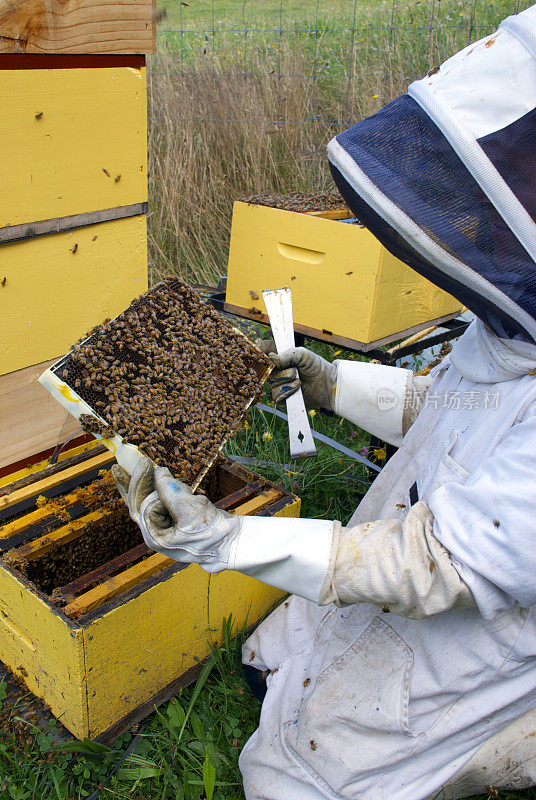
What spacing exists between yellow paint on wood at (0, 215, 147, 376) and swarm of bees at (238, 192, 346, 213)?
1060 millimetres

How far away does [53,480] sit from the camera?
8.17 ft

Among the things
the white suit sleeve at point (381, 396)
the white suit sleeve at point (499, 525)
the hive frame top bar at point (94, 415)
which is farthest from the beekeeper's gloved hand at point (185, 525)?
the white suit sleeve at point (381, 396)

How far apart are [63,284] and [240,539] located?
127cm

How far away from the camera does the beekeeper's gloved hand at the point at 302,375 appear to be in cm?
249

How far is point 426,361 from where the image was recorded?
4258 mm

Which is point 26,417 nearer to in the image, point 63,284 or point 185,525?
point 63,284

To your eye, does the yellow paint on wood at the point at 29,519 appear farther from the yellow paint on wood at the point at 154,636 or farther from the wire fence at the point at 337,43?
the wire fence at the point at 337,43

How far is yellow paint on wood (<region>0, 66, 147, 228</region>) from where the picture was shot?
213cm

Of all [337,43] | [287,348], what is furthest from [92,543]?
[337,43]

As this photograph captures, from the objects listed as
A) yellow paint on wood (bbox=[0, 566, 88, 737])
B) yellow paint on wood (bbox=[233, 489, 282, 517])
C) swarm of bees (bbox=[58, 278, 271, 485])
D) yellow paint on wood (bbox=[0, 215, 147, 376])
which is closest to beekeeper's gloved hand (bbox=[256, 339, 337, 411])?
swarm of bees (bbox=[58, 278, 271, 485])

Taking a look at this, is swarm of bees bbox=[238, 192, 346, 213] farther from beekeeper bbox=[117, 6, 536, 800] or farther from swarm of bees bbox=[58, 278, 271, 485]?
beekeeper bbox=[117, 6, 536, 800]

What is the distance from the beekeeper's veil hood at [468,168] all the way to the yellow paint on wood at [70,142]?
1.09m

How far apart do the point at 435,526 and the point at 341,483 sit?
1.98 metres

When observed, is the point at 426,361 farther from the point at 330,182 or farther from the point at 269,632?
the point at 330,182
